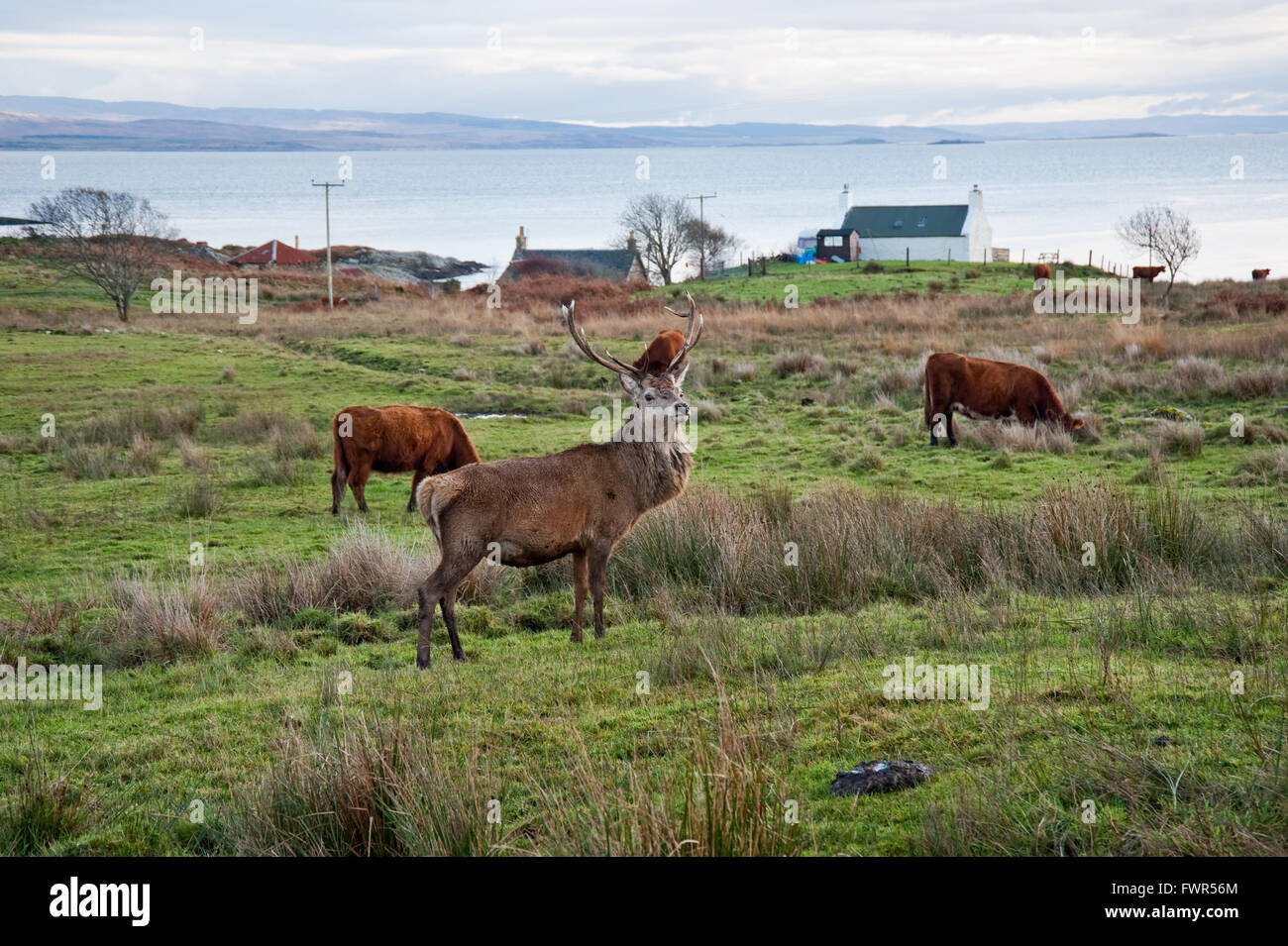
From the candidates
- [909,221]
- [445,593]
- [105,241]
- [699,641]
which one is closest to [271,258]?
[105,241]

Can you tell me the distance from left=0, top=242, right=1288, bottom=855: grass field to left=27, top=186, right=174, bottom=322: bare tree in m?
25.6

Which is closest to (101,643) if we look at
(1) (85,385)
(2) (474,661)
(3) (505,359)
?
(2) (474,661)

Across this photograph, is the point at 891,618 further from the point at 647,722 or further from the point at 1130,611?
the point at 647,722

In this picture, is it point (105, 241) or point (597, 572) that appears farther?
point (105, 241)

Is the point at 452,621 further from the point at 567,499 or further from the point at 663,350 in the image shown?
the point at 663,350

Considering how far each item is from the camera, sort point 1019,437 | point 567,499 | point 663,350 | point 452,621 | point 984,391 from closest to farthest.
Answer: point 452,621 → point 567,499 → point 1019,437 → point 663,350 → point 984,391

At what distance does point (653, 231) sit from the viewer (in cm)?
7631

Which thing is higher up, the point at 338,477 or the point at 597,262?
the point at 597,262

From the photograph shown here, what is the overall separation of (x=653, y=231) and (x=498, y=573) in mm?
68285

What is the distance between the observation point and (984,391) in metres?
17.6

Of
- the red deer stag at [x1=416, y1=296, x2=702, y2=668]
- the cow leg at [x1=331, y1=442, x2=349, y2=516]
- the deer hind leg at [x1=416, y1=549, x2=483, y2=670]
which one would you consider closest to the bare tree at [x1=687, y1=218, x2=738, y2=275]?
the cow leg at [x1=331, y1=442, x2=349, y2=516]

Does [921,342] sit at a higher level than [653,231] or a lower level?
lower

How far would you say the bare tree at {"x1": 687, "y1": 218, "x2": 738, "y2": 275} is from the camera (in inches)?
2908

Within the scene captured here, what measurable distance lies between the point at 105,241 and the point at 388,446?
42.1 m
